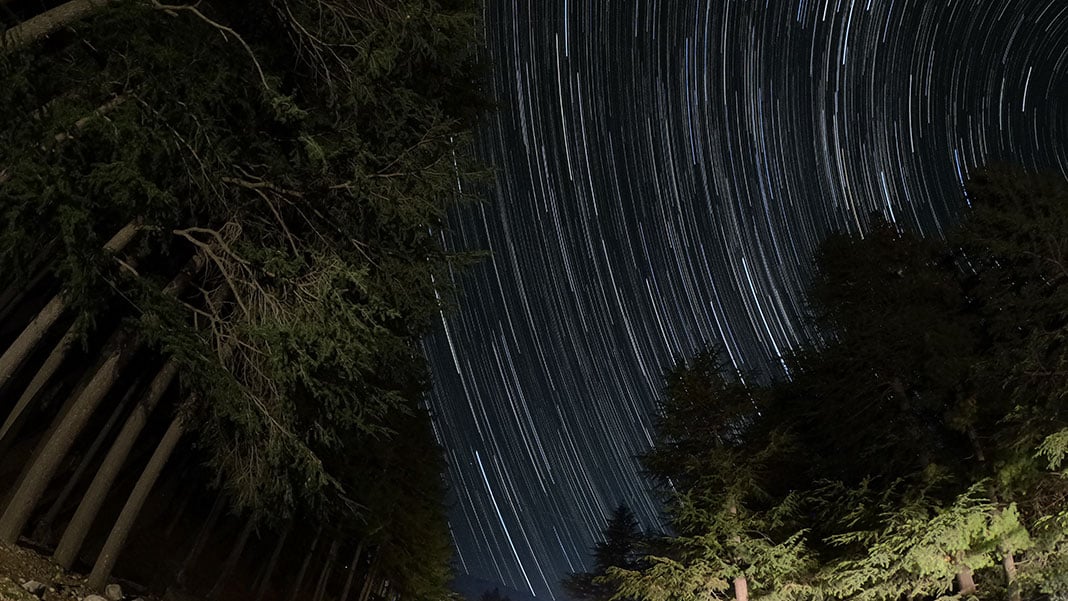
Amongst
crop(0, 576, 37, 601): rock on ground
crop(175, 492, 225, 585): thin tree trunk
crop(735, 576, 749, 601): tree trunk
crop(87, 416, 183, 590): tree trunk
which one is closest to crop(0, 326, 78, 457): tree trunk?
crop(87, 416, 183, 590): tree trunk

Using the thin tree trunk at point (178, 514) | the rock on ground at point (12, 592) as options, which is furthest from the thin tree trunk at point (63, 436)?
the thin tree trunk at point (178, 514)

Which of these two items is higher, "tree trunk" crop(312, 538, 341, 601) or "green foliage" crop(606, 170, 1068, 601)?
"green foliage" crop(606, 170, 1068, 601)

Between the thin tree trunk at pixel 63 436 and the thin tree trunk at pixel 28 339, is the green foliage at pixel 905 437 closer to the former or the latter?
the thin tree trunk at pixel 63 436

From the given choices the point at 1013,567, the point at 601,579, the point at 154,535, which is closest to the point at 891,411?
the point at 1013,567

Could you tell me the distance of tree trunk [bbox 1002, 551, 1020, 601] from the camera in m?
9.17

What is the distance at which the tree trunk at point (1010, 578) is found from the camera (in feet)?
30.1

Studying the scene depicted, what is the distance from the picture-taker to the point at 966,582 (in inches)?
408

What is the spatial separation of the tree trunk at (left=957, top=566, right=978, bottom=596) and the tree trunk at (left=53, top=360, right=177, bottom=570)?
1295 centimetres

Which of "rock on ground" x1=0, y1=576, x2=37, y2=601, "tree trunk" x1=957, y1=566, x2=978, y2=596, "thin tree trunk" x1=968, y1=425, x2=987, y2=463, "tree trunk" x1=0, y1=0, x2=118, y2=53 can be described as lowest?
"rock on ground" x1=0, y1=576, x2=37, y2=601

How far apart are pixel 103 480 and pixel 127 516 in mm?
571

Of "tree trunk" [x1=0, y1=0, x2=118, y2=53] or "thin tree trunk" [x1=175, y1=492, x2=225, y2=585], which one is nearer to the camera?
"tree trunk" [x1=0, y1=0, x2=118, y2=53]

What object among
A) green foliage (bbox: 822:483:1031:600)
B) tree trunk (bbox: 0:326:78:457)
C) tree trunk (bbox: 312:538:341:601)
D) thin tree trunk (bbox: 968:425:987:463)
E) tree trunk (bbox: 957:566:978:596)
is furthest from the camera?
tree trunk (bbox: 312:538:341:601)

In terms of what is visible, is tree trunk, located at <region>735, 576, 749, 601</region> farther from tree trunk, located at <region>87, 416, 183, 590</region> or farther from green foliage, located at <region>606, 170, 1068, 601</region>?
tree trunk, located at <region>87, 416, 183, 590</region>

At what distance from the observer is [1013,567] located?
9484mm
